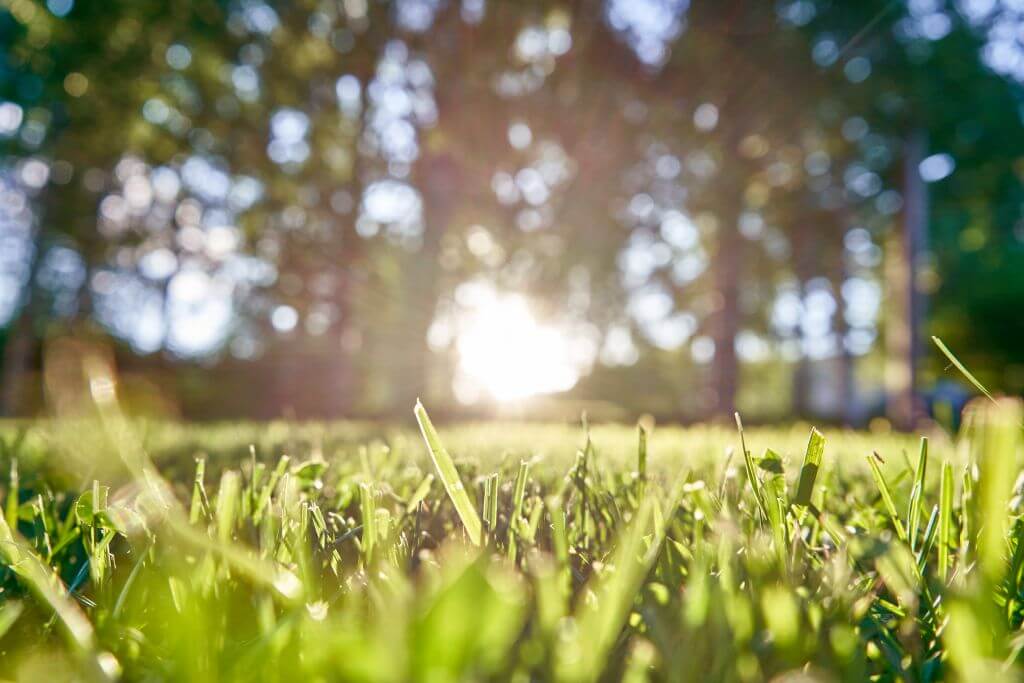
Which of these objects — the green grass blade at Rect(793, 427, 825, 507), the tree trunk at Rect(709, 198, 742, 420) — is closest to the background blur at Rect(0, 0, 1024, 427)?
the tree trunk at Rect(709, 198, 742, 420)

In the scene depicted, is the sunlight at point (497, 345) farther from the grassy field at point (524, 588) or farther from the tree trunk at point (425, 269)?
the grassy field at point (524, 588)

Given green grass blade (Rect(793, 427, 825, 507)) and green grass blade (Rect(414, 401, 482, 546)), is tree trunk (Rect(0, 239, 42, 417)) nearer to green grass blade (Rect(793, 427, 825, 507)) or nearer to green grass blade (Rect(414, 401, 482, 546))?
green grass blade (Rect(414, 401, 482, 546))

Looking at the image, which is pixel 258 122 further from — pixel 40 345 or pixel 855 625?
pixel 855 625

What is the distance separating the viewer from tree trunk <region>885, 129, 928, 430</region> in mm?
9562

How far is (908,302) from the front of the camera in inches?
385

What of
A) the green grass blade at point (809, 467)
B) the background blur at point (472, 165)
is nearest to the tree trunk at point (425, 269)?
the background blur at point (472, 165)

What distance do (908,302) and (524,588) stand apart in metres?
11.3

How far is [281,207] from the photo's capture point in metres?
11.1

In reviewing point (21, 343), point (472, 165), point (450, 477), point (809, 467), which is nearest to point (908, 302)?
point (472, 165)

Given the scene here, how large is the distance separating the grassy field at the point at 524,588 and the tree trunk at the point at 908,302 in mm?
9796

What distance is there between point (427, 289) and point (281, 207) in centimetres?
362

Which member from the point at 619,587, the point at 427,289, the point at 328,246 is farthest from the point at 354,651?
the point at 328,246

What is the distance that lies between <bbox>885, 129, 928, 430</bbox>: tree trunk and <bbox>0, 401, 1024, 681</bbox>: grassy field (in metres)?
9.80

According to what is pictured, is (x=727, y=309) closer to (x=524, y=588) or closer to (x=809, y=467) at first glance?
(x=809, y=467)
